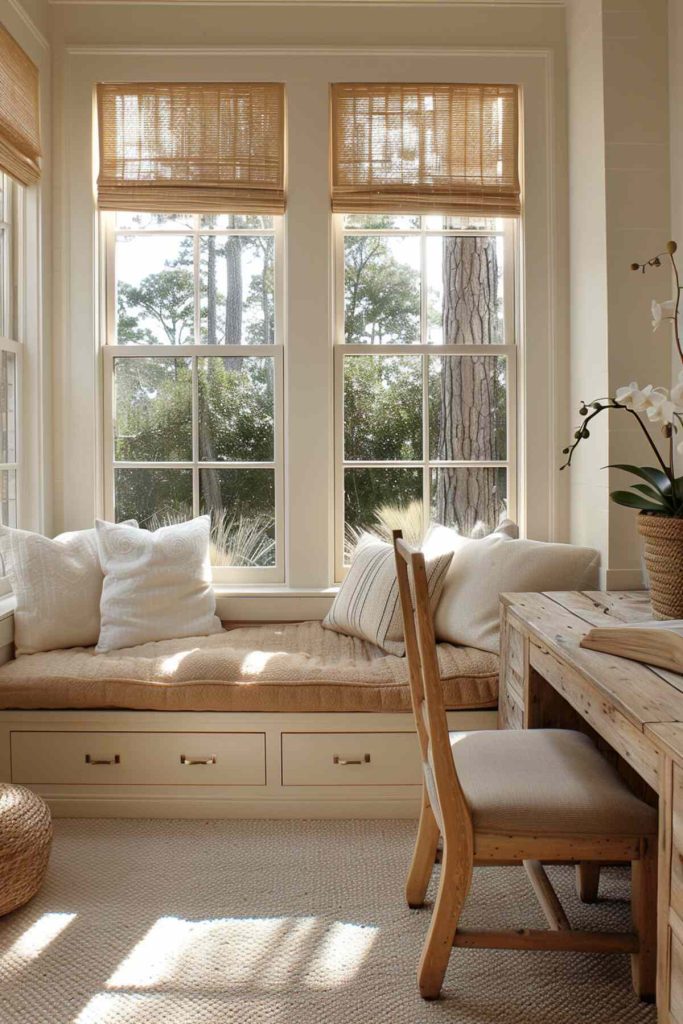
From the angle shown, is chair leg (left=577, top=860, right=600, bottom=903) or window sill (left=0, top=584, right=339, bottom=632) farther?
window sill (left=0, top=584, right=339, bottom=632)

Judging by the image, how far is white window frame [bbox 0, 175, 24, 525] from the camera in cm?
315

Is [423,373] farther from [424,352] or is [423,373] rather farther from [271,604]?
[271,604]

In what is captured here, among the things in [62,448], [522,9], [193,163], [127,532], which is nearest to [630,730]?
[127,532]

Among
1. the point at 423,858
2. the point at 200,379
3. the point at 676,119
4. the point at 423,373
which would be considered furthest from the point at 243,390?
the point at 423,858

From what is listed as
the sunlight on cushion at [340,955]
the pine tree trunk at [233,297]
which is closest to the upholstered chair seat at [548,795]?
the sunlight on cushion at [340,955]

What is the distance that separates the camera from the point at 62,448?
340cm

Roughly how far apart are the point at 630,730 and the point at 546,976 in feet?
2.52

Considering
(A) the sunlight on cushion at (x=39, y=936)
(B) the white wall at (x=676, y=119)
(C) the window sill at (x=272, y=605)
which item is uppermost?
(B) the white wall at (x=676, y=119)

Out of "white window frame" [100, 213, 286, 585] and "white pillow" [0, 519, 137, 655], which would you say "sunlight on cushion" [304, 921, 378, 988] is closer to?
"white pillow" [0, 519, 137, 655]

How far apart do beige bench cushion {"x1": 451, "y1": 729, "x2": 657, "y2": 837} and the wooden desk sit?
0.09 meters

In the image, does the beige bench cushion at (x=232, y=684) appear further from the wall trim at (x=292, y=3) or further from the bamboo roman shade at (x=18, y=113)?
the wall trim at (x=292, y=3)

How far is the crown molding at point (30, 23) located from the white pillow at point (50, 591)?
6.50ft

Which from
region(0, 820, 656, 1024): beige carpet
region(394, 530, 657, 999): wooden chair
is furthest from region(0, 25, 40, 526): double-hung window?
region(394, 530, 657, 999): wooden chair

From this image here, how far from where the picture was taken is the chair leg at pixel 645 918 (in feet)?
5.54
